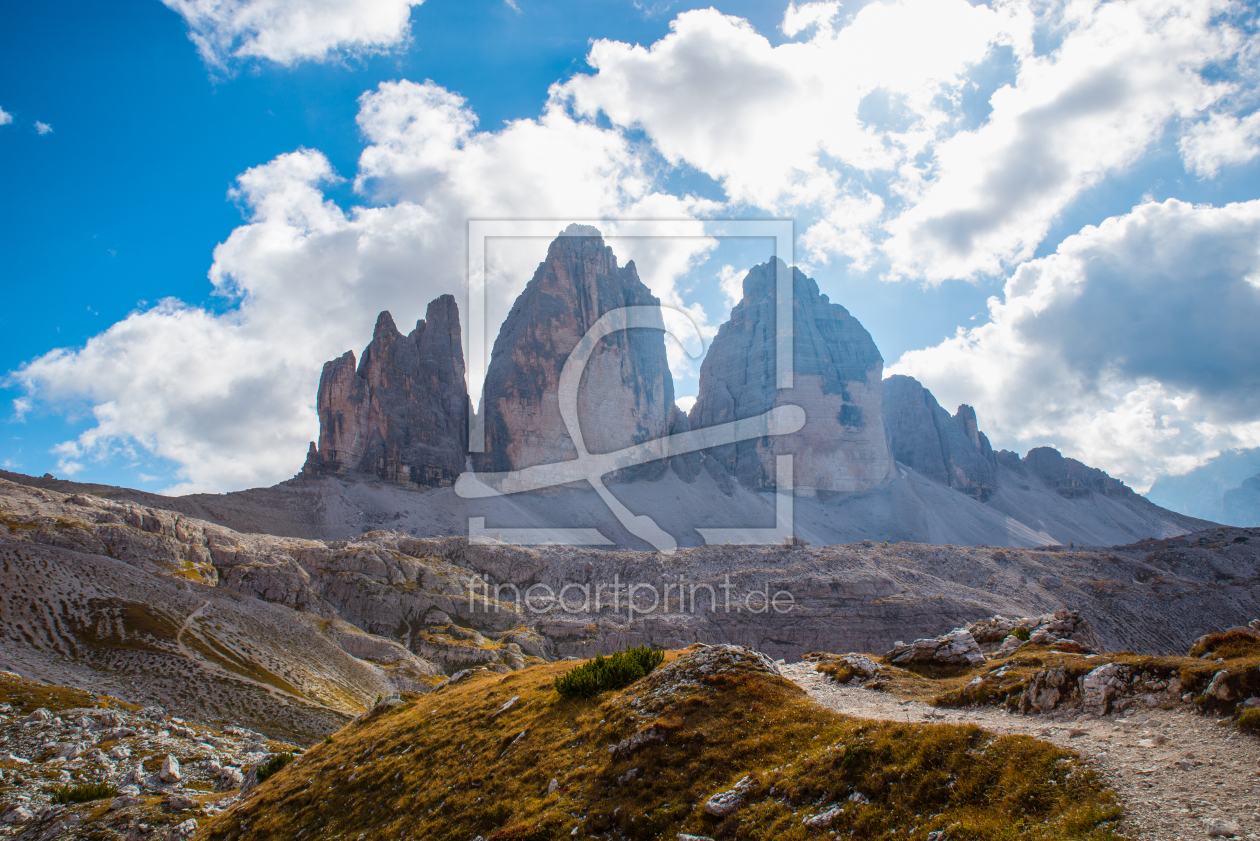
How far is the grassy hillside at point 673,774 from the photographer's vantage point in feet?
29.9

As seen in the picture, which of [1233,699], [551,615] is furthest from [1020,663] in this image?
[551,615]

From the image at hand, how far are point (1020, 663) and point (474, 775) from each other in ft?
48.8

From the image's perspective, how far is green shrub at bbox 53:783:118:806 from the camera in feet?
75.1

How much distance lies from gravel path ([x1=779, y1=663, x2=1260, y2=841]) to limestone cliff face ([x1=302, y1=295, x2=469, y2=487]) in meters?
174

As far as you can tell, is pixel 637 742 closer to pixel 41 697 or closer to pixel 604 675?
pixel 604 675

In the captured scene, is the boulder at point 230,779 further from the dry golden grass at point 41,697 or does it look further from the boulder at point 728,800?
the boulder at point 728,800

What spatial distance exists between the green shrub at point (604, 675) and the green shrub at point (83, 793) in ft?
60.1

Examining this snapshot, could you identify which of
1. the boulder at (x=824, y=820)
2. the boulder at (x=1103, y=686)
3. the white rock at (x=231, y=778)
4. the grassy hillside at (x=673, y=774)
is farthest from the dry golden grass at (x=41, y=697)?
the boulder at (x=1103, y=686)

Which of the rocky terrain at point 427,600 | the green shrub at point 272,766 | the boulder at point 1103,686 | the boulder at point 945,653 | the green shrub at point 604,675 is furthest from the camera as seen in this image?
the rocky terrain at point 427,600

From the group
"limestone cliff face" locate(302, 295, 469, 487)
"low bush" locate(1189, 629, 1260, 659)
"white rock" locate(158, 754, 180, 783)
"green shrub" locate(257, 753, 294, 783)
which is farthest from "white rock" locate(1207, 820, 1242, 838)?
"limestone cliff face" locate(302, 295, 469, 487)

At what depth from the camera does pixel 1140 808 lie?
26.0 ft

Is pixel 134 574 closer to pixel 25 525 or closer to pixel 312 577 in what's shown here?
pixel 25 525

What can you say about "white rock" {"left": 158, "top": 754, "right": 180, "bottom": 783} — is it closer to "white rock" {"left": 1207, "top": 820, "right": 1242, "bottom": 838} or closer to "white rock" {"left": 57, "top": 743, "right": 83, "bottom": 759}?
"white rock" {"left": 57, "top": 743, "right": 83, "bottom": 759}

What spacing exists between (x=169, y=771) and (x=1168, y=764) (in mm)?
33434
